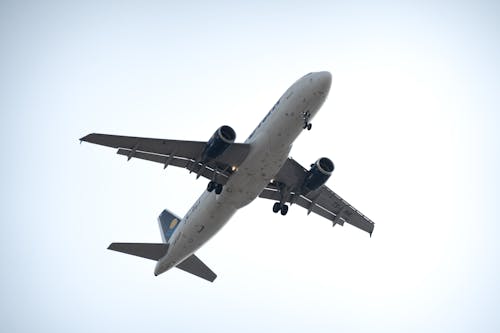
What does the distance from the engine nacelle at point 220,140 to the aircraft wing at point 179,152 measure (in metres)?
0.40

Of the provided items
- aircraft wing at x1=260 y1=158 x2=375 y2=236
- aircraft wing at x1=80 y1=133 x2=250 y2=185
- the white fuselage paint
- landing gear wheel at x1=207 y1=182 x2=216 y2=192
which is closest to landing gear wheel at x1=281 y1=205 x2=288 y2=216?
aircraft wing at x1=260 y1=158 x2=375 y2=236

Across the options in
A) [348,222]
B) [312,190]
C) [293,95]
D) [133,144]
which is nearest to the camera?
[293,95]

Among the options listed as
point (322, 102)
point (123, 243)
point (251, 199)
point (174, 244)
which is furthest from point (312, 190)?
point (123, 243)

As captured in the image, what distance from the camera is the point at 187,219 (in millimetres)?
38312

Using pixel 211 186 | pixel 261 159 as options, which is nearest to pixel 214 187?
pixel 211 186

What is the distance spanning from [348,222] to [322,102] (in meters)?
11.8

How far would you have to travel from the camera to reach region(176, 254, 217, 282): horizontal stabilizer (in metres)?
42.7

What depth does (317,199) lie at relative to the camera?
41.4 metres

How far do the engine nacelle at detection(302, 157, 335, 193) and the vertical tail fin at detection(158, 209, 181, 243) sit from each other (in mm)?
10274

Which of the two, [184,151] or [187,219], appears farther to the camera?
[187,219]

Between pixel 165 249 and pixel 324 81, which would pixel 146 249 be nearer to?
pixel 165 249

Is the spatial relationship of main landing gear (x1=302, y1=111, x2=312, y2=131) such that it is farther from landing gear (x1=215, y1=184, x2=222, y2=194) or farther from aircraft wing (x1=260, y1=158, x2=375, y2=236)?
landing gear (x1=215, y1=184, x2=222, y2=194)

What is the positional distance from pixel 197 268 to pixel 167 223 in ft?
12.4

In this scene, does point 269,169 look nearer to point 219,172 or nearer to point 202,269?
point 219,172
